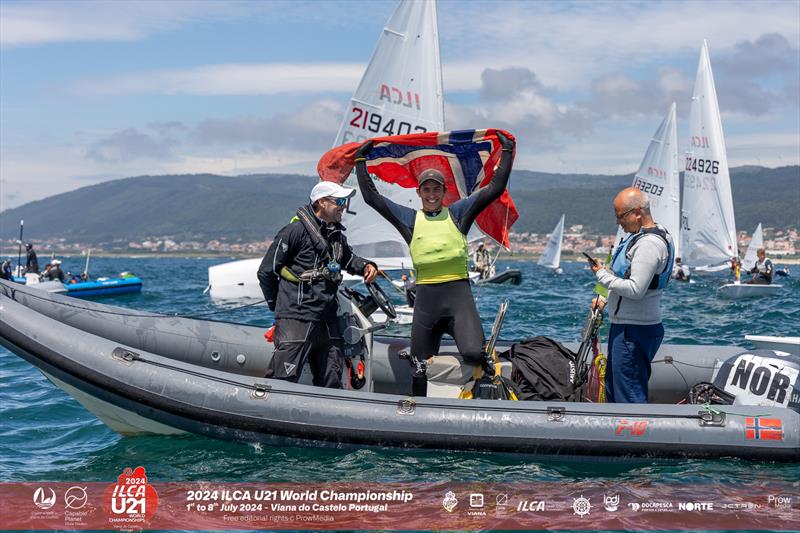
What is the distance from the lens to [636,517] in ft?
16.2

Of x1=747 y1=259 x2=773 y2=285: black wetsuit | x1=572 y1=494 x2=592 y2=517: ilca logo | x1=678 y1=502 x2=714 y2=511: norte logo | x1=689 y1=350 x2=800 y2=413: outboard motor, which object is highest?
x1=689 y1=350 x2=800 y2=413: outboard motor

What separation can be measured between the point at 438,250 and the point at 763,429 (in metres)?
2.55

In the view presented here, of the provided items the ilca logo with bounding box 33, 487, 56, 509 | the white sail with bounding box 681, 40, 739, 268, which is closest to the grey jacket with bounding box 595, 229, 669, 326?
the ilca logo with bounding box 33, 487, 56, 509

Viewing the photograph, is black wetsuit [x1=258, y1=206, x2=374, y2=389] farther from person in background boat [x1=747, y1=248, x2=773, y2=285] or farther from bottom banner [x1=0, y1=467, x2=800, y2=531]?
person in background boat [x1=747, y1=248, x2=773, y2=285]

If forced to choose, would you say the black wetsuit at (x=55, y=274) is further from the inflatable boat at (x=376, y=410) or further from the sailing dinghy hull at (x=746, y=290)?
the sailing dinghy hull at (x=746, y=290)

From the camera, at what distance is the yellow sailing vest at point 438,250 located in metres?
6.11

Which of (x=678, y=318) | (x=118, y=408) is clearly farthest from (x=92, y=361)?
(x=678, y=318)

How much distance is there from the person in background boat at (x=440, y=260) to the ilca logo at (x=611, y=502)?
1.38m

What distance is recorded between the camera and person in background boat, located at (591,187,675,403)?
5742mm

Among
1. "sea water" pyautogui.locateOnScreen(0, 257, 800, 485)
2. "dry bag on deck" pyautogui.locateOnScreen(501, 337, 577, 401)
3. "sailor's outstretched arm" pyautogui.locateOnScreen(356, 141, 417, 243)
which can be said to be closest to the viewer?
"sea water" pyautogui.locateOnScreen(0, 257, 800, 485)

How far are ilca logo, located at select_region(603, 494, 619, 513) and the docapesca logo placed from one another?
8.93 ft

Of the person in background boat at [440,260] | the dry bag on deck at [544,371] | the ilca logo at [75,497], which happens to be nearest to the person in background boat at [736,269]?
the dry bag on deck at [544,371]

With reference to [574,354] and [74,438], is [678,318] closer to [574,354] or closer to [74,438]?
[574,354]

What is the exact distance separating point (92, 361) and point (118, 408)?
0.43 meters
